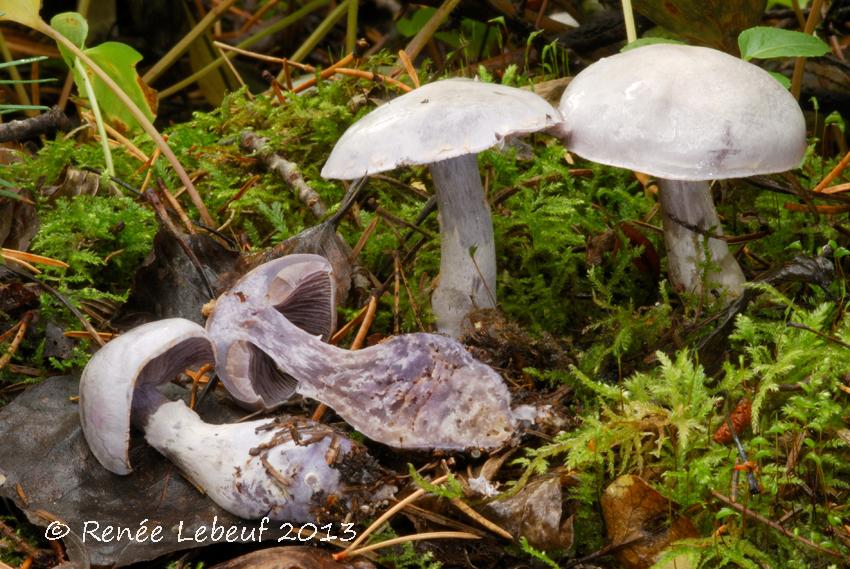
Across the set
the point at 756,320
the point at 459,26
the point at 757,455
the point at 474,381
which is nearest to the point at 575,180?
the point at 756,320

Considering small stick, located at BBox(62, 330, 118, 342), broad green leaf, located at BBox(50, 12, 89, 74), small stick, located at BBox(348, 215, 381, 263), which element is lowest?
small stick, located at BBox(348, 215, 381, 263)

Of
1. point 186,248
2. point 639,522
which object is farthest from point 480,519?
point 186,248

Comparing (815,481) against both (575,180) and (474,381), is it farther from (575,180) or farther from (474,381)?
(575,180)

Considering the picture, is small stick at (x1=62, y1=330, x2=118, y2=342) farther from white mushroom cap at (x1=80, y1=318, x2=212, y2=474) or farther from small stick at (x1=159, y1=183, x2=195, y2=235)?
small stick at (x1=159, y1=183, x2=195, y2=235)

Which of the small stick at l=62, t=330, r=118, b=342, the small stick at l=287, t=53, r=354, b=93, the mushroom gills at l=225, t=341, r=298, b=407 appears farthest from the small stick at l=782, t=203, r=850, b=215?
the small stick at l=62, t=330, r=118, b=342

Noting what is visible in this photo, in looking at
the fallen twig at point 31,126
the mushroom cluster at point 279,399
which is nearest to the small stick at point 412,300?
the mushroom cluster at point 279,399

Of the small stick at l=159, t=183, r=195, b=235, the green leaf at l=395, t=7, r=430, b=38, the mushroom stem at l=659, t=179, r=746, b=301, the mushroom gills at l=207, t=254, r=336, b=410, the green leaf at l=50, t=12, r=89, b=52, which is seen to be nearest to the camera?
the mushroom gills at l=207, t=254, r=336, b=410

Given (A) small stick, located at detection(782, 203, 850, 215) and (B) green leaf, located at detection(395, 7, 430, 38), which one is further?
(B) green leaf, located at detection(395, 7, 430, 38)
